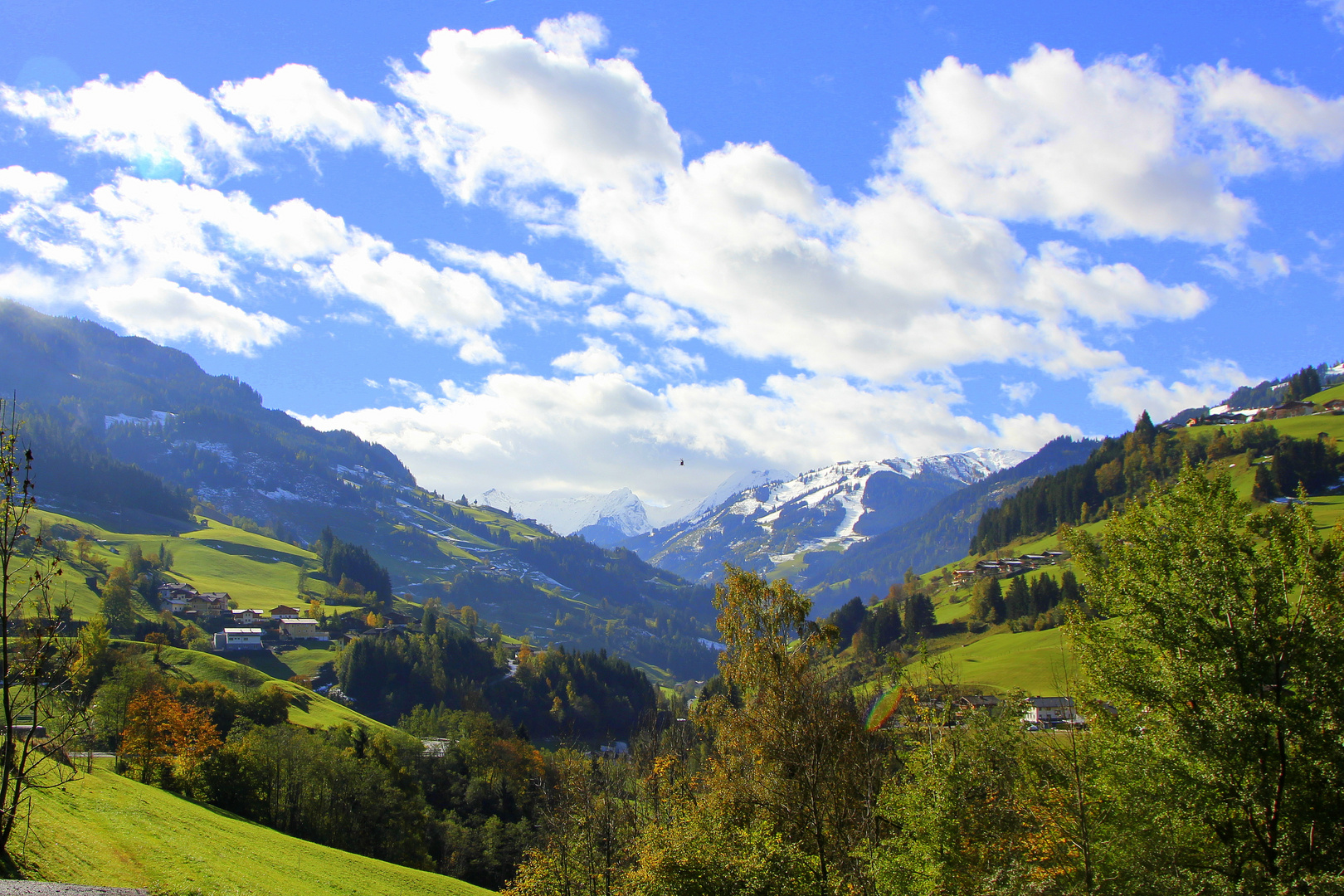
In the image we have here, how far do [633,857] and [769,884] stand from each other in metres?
22.1

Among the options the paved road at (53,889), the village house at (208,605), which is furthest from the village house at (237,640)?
the paved road at (53,889)

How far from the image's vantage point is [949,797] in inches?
1016

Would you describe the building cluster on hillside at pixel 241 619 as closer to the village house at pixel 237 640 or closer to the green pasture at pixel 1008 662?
the village house at pixel 237 640

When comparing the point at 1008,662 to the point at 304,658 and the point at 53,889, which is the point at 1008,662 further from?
the point at 304,658

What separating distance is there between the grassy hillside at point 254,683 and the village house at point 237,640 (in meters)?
45.7

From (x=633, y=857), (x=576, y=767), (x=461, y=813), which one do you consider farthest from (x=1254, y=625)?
(x=461, y=813)

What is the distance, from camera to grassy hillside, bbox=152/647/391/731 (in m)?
111

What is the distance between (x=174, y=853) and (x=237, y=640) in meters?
150

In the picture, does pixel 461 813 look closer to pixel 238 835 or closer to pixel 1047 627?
pixel 238 835

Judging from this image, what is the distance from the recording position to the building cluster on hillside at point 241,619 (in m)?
168

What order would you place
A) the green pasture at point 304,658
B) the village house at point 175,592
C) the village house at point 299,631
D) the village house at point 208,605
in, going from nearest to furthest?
the green pasture at point 304,658 < the village house at point 208,605 < the village house at point 175,592 < the village house at point 299,631

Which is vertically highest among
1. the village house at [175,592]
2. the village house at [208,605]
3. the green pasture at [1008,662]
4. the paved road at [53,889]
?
the paved road at [53,889]

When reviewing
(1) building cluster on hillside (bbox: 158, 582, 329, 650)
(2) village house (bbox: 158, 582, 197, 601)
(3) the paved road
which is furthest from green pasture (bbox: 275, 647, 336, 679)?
(3) the paved road

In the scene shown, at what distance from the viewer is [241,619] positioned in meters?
180
